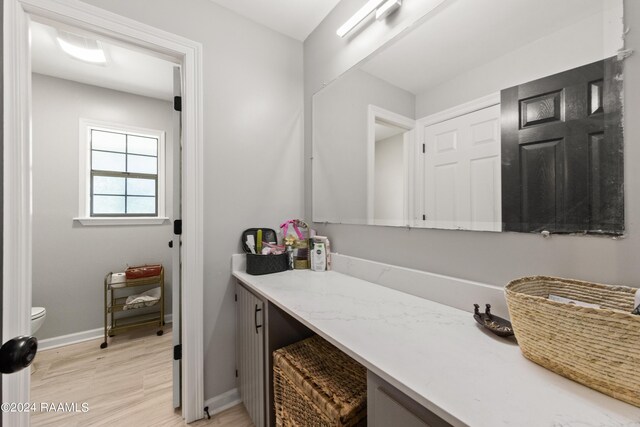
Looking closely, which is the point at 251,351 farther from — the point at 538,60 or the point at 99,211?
the point at 99,211

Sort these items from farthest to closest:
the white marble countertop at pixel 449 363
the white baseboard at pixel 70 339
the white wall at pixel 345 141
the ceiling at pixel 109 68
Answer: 1. the white baseboard at pixel 70 339
2. the ceiling at pixel 109 68
3. the white wall at pixel 345 141
4. the white marble countertop at pixel 449 363

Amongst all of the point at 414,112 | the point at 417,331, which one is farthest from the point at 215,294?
the point at 414,112

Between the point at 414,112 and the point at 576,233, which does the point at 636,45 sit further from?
the point at 414,112

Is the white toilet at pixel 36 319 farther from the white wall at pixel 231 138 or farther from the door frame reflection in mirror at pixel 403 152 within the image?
the door frame reflection in mirror at pixel 403 152

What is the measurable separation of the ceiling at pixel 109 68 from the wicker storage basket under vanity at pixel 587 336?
2583 millimetres

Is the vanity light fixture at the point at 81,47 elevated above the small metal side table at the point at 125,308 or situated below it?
above

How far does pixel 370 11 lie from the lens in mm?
1312

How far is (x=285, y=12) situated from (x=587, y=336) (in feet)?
6.89

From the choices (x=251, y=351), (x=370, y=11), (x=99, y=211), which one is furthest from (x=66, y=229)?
(x=370, y=11)

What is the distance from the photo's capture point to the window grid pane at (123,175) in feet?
8.87

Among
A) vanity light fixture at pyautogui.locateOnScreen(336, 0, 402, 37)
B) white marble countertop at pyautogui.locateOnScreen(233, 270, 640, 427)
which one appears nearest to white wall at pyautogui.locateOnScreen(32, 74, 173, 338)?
white marble countertop at pyautogui.locateOnScreen(233, 270, 640, 427)

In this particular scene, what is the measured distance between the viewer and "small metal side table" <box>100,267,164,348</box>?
2.45 meters

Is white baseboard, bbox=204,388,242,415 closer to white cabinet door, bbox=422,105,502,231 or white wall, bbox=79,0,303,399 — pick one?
white wall, bbox=79,0,303,399

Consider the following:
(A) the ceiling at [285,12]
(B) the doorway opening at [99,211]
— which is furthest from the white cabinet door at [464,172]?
(B) the doorway opening at [99,211]
